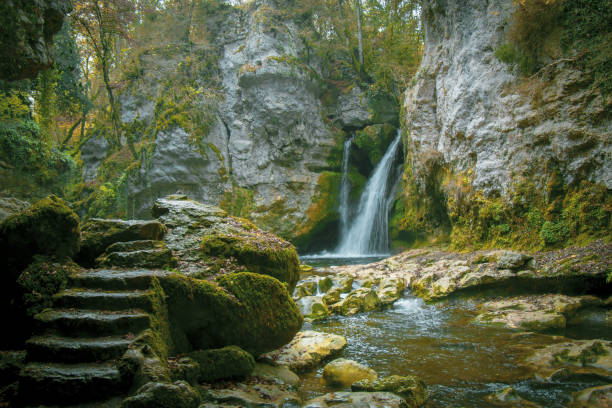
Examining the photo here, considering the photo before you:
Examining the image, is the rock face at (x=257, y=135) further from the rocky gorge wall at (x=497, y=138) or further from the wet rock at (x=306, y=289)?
the wet rock at (x=306, y=289)

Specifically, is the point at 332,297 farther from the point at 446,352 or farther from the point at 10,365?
the point at 10,365

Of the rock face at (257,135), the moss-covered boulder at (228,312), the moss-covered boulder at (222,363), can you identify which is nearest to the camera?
the moss-covered boulder at (222,363)

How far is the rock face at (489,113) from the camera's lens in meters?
8.16

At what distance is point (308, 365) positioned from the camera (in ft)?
15.6

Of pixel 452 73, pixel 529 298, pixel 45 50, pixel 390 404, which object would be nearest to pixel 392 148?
pixel 452 73

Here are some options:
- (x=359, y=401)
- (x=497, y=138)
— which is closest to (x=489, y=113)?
(x=497, y=138)

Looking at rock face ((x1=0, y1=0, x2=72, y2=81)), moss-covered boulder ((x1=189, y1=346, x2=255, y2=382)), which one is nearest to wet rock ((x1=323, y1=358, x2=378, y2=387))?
moss-covered boulder ((x1=189, y1=346, x2=255, y2=382))

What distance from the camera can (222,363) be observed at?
372 cm

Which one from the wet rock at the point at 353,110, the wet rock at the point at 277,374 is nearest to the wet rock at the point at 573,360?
the wet rock at the point at 277,374

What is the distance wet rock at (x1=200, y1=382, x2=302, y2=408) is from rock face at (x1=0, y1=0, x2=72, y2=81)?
7.60 metres

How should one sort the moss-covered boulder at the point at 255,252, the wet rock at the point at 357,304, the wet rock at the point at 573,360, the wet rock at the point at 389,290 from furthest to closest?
the wet rock at the point at 389,290
the wet rock at the point at 357,304
the moss-covered boulder at the point at 255,252
the wet rock at the point at 573,360

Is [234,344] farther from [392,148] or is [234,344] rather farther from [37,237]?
[392,148]

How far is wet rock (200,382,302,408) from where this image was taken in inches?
127

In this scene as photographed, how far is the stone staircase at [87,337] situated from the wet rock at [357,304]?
499 cm
